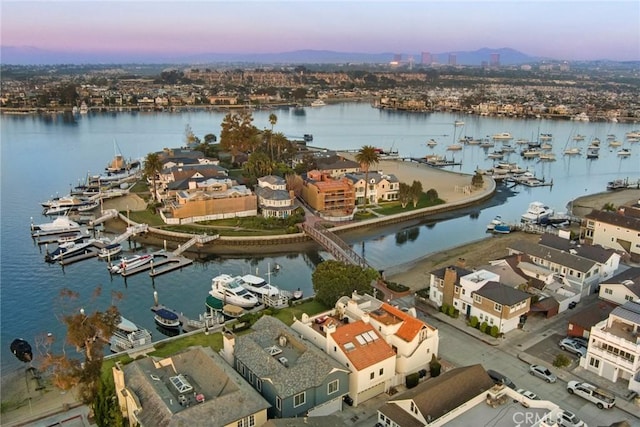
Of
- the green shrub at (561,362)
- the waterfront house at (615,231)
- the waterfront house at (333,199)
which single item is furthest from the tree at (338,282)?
the waterfront house at (615,231)

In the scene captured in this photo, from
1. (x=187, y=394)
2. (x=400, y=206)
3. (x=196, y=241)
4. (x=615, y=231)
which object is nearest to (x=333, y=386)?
(x=187, y=394)

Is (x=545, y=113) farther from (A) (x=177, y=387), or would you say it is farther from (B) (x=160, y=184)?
(A) (x=177, y=387)

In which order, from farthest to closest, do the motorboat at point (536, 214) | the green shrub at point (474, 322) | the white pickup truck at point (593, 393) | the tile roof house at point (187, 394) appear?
the motorboat at point (536, 214) → the green shrub at point (474, 322) → the white pickup truck at point (593, 393) → the tile roof house at point (187, 394)

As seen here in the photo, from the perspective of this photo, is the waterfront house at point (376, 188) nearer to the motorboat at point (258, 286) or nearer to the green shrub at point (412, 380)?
the motorboat at point (258, 286)

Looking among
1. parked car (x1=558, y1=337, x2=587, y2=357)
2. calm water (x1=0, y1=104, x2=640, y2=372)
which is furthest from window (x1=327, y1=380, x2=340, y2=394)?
calm water (x1=0, y1=104, x2=640, y2=372)

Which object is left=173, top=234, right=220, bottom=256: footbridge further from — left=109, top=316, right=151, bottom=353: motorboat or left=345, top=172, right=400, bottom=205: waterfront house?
left=345, top=172, right=400, bottom=205: waterfront house

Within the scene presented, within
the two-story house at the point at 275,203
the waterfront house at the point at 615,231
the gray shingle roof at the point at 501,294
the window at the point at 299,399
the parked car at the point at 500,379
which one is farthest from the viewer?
the two-story house at the point at 275,203

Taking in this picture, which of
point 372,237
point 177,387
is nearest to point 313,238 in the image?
point 372,237
